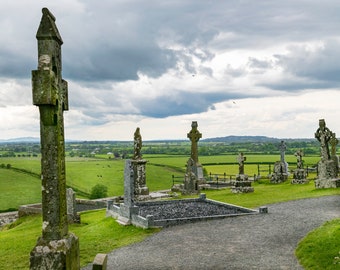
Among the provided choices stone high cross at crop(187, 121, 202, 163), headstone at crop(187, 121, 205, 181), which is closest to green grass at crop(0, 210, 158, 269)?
headstone at crop(187, 121, 205, 181)

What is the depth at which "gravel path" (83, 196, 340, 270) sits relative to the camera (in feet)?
49.5

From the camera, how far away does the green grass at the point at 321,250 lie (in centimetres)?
1382

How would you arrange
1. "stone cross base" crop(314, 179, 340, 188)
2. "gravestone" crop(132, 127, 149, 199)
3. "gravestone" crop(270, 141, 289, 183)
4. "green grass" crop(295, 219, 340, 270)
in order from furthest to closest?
"gravestone" crop(270, 141, 289, 183) < "gravestone" crop(132, 127, 149, 199) < "stone cross base" crop(314, 179, 340, 188) < "green grass" crop(295, 219, 340, 270)

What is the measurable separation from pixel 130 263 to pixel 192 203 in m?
14.3

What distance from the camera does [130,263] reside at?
15.7 metres

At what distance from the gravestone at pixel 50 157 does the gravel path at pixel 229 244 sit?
5.61 m

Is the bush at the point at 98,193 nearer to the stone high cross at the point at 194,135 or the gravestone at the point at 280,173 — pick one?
the stone high cross at the point at 194,135

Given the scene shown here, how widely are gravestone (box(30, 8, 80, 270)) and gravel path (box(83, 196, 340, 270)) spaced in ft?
18.4

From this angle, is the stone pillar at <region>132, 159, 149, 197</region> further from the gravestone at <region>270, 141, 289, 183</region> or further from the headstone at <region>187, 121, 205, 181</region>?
the gravestone at <region>270, 141, 289, 183</region>

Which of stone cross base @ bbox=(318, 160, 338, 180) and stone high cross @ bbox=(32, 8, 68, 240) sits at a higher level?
stone high cross @ bbox=(32, 8, 68, 240)

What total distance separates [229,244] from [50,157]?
32.6 feet

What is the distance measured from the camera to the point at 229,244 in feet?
57.3

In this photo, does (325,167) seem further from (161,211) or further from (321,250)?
(321,250)

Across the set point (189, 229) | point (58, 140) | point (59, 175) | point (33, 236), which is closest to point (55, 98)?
point (58, 140)
